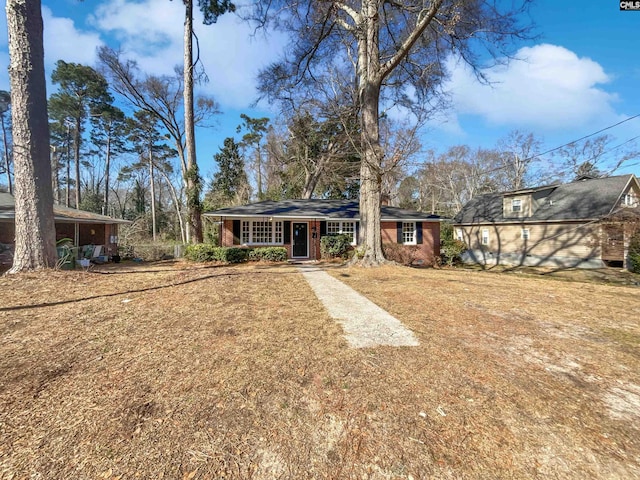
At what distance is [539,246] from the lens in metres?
17.7

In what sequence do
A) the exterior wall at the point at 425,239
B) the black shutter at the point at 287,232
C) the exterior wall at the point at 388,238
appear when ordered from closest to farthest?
the exterior wall at the point at 388,238, the black shutter at the point at 287,232, the exterior wall at the point at 425,239

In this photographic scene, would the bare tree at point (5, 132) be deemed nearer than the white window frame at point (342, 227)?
No

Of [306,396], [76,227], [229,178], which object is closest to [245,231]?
[76,227]

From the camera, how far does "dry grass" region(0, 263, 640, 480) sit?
5.48 feet

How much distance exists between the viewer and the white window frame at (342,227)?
1449 centimetres

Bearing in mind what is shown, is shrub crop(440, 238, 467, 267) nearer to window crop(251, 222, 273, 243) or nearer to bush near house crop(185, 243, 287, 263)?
bush near house crop(185, 243, 287, 263)

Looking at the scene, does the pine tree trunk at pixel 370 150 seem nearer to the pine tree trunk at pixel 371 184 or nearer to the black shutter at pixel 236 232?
the pine tree trunk at pixel 371 184

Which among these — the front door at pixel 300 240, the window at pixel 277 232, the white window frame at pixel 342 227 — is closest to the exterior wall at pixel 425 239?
the white window frame at pixel 342 227

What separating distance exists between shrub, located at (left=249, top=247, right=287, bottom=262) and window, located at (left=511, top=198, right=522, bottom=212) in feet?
54.6

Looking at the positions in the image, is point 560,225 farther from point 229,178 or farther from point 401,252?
point 229,178

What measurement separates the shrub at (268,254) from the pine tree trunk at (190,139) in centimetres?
374

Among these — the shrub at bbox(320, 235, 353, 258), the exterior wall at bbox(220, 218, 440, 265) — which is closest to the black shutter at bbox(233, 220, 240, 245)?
the exterior wall at bbox(220, 218, 440, 265)

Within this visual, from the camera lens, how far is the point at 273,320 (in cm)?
414

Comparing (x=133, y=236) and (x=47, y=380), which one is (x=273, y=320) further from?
(x=133, y=236)
